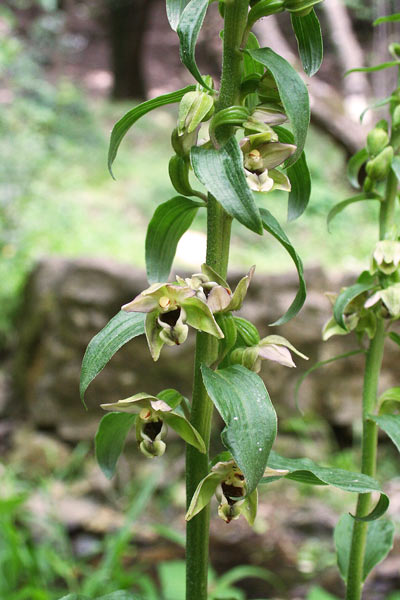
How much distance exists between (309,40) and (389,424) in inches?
17.1

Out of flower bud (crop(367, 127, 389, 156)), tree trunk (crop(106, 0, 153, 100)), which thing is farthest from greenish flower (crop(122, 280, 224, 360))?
tree trunk (crop(106, 0, 153, 100))

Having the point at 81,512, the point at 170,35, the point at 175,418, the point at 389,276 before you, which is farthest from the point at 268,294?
the point at 170,35

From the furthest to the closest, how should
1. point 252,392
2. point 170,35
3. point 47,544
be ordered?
1. point 170,35
2. point 47,544
3. point 252,392

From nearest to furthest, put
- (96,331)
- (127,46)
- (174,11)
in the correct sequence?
(174,11) < (96,331) < (127,46)

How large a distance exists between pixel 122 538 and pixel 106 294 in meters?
1.02

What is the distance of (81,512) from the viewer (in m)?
2.46

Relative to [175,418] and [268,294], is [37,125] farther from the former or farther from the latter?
[175,418]

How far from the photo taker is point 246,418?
22.1 inches

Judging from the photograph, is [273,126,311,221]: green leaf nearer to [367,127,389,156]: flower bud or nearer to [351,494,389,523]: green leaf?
[367,127,389,156]: flower bud

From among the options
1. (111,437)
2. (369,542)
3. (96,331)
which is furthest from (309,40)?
(96,331)

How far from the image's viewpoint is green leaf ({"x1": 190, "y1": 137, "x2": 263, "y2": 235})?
1.74 feet

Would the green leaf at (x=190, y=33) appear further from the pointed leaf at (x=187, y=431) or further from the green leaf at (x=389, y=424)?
the green leaf at (x=389, y=424)

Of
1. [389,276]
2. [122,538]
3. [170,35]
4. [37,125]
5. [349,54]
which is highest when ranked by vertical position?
[170,35]

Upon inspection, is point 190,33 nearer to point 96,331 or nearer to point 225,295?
point 225,295
